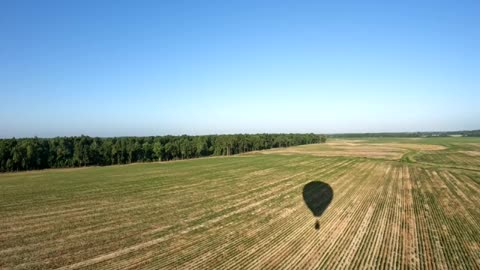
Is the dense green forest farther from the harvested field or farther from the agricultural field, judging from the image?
the agricultural field

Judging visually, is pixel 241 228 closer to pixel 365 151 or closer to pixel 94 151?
pixel 94 151

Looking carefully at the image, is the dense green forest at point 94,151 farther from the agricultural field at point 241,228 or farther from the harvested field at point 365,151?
the agricultural field at point 241,228

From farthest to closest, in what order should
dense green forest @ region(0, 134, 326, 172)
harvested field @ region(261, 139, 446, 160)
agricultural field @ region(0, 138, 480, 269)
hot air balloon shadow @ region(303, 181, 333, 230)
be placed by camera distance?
harvested field @ region(261, 139, 446, 160), dense green forest @ region(0, 134, 326, 172), hot air balloon shadow @ region(303, 181, 333, 230), agricultural field @ region(0, 138, 480, 269)

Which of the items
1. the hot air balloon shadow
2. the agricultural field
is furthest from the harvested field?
the agricultural field

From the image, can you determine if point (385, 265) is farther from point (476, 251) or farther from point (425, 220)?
point (425, 220)

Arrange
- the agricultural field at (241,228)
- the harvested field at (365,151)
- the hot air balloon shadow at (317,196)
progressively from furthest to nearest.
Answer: the harvested field at (365,151) < the hot air balloon shadow at (317,196) < the agricultural field at (241,228)

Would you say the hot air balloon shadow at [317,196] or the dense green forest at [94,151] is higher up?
the dense green forest at [94,151]

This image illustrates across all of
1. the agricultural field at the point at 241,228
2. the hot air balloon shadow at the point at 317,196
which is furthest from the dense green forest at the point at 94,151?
the hot air balloon shadow at the point at 317,196

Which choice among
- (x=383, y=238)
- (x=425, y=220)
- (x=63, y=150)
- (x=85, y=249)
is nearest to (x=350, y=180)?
(x=425, y=220)
